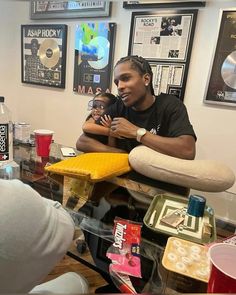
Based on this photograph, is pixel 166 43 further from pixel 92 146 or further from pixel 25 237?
pixel 25 237

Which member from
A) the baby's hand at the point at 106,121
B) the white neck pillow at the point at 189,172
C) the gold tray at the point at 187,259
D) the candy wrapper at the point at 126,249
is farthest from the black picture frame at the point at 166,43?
the gold tray at the point at 187,259

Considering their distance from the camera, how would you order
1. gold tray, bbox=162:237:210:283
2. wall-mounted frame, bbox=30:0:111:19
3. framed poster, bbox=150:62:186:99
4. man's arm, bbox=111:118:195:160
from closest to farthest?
gold tray, bbox=162:237:210:283 < man's arm, bbox=111:118:195:160 < framed poster, bbox=150:62:186:99 < wall-mounted frame, bbox=30:0:111:19

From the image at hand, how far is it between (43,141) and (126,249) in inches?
31.6

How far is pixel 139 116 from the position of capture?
4.91ft

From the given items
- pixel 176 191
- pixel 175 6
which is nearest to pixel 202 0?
pixel 175 6

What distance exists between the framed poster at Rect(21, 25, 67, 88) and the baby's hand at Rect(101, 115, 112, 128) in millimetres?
1071

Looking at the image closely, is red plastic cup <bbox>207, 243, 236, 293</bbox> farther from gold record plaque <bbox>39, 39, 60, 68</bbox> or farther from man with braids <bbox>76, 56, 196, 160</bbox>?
gold record plaque <bbox>39, 39, 60, 68</bbox>

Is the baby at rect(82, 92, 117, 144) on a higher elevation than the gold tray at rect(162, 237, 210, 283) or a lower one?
higher

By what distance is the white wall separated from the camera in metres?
1.73

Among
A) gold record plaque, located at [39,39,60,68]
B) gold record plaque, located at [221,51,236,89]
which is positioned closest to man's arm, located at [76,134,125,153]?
gold record plaque, located at [221,51,236,89]

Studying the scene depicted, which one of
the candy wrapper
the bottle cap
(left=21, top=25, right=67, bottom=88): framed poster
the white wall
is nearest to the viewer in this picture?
the candy wrapper

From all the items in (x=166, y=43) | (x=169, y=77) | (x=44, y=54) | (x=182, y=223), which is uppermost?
(x=166, y=43)

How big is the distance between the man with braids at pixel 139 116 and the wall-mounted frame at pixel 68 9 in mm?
901

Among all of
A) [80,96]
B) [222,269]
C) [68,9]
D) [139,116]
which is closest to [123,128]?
[139,116]
